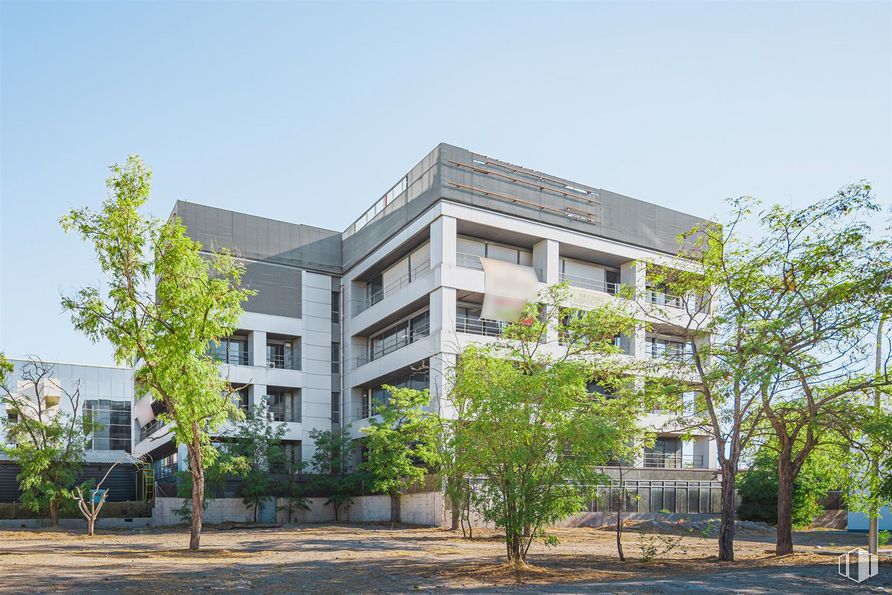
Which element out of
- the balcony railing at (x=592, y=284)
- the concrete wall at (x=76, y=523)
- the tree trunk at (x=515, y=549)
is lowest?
the concrete wall at (x=76, y=523)

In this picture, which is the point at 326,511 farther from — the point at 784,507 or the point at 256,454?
the point at 784,507

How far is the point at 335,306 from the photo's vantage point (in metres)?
51.5

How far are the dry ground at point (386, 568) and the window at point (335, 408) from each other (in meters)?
19.4

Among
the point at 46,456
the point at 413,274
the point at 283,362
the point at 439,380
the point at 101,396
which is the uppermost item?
the point at 413,274

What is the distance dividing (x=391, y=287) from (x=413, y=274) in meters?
2.81

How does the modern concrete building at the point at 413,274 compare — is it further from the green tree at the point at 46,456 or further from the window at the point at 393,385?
the green tree at the point at 46,456

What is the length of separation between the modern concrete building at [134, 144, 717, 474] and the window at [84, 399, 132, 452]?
65.3ft

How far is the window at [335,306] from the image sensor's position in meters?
51.2

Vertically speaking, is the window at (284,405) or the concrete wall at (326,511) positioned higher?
the window at (284,405)

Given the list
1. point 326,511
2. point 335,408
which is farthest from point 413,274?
point 326,511

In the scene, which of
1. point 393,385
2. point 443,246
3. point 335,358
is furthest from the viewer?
point 335,358

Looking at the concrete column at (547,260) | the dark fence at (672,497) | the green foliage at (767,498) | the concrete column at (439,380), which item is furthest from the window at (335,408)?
the green foliage at (767,498)

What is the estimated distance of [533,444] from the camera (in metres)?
17.6

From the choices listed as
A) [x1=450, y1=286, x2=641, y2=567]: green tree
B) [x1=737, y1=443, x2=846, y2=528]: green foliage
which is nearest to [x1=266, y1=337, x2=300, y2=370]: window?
[x1=737, y1=443, x2=846, y2=528]: green foliage
